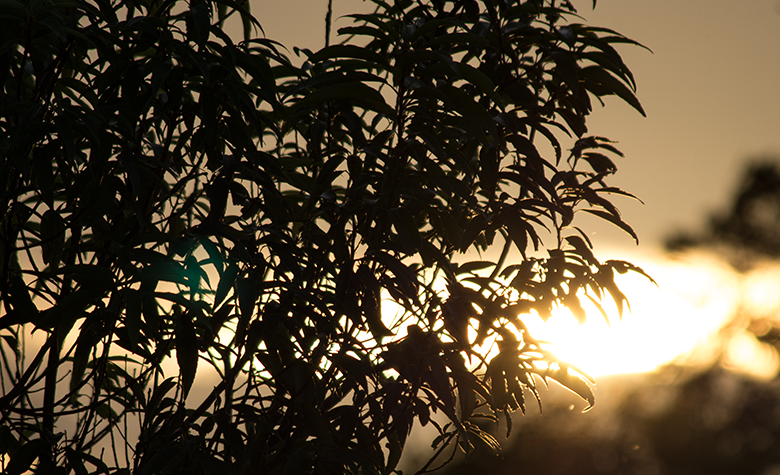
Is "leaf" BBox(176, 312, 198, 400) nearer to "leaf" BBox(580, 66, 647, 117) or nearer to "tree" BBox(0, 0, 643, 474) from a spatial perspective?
"tree" BBox(0, 0, 643, 474)

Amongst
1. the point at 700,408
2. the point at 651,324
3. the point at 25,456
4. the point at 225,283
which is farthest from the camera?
the point at 700,408

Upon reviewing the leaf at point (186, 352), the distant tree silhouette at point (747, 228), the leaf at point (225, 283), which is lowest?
the leaf at point (186, 352)

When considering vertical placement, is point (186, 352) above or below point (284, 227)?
below

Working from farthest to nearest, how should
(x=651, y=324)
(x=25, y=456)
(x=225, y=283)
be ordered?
(x=651, y=324)
(x=25, y=456)
(x=225, y=283)

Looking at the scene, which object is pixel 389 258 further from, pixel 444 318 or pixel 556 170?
pixel 556 170

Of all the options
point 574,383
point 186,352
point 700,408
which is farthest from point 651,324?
point 186,352

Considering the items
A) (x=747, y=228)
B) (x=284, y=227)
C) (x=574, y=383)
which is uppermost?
(x=747, y=228)

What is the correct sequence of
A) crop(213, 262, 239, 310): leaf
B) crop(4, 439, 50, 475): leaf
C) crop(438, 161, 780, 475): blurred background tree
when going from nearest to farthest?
crop(213, 262, 239, 310): leaf < crop(4, 439, 50, 475): leaf < crop(438, 161, 780, 475): blurred background tree

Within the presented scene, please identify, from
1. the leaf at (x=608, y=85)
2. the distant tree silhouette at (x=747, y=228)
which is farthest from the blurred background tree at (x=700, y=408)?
the leaf at (x=608, y=85)

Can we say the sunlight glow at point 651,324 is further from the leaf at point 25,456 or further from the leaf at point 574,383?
the leaf at point 25,456

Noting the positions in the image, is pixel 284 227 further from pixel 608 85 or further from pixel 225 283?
pixel 608 85

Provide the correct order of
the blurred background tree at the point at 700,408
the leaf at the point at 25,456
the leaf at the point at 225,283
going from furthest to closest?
1. the blurred background tree at the point at 700,408
2. the leaf at the point at 25,456
3. the leaf at the point at 225,283

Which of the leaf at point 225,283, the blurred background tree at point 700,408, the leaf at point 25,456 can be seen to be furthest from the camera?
the blurred background tree at point 700,408

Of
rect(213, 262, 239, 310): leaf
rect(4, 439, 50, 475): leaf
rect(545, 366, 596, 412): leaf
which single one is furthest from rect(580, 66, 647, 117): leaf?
rect(4, 439, 50, 475): leaf
